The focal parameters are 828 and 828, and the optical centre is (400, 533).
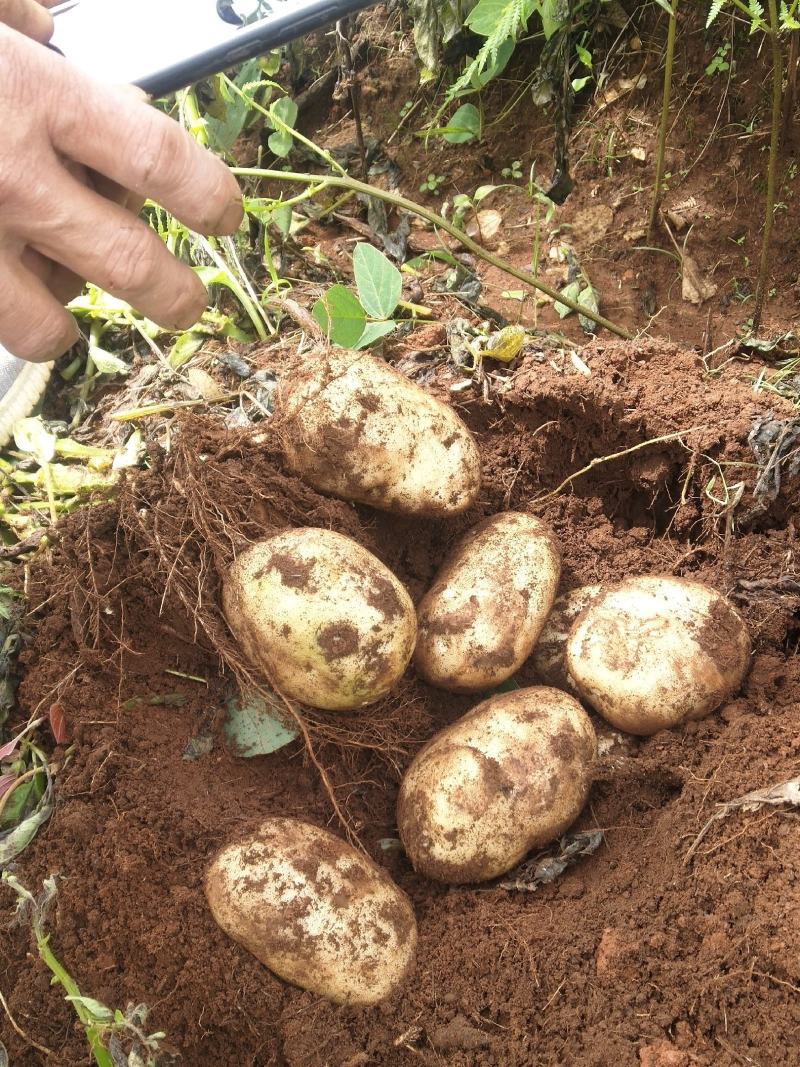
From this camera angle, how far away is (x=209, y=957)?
1.41 m

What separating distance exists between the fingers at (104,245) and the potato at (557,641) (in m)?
1.09

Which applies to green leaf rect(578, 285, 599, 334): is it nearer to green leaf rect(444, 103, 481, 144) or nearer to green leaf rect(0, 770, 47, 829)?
green leaf rect(444, 103, 481, 144)

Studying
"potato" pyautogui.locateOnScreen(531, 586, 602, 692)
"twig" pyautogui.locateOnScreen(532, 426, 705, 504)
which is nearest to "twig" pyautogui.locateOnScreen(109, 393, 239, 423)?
"twig" pyautogui.locateOnScreen(532, 426, 705, 504)

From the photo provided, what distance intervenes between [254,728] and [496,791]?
1.67ft

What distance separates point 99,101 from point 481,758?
1.26 metres

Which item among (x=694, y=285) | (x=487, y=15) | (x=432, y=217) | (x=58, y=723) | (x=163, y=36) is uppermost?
(x=163, y=36)

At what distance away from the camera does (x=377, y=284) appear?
2.06 m

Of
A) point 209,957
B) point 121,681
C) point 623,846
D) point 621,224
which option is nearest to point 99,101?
point 121,681

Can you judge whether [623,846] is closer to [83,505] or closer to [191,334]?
[83,505]

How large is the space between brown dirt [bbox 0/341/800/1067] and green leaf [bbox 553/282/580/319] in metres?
0.38

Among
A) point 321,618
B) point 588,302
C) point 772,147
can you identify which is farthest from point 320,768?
point 772,147

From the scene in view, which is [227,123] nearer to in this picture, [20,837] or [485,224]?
[485,224]

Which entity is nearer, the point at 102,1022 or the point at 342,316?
the point at 102,1022

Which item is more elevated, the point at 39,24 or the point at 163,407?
the point at 39,24
